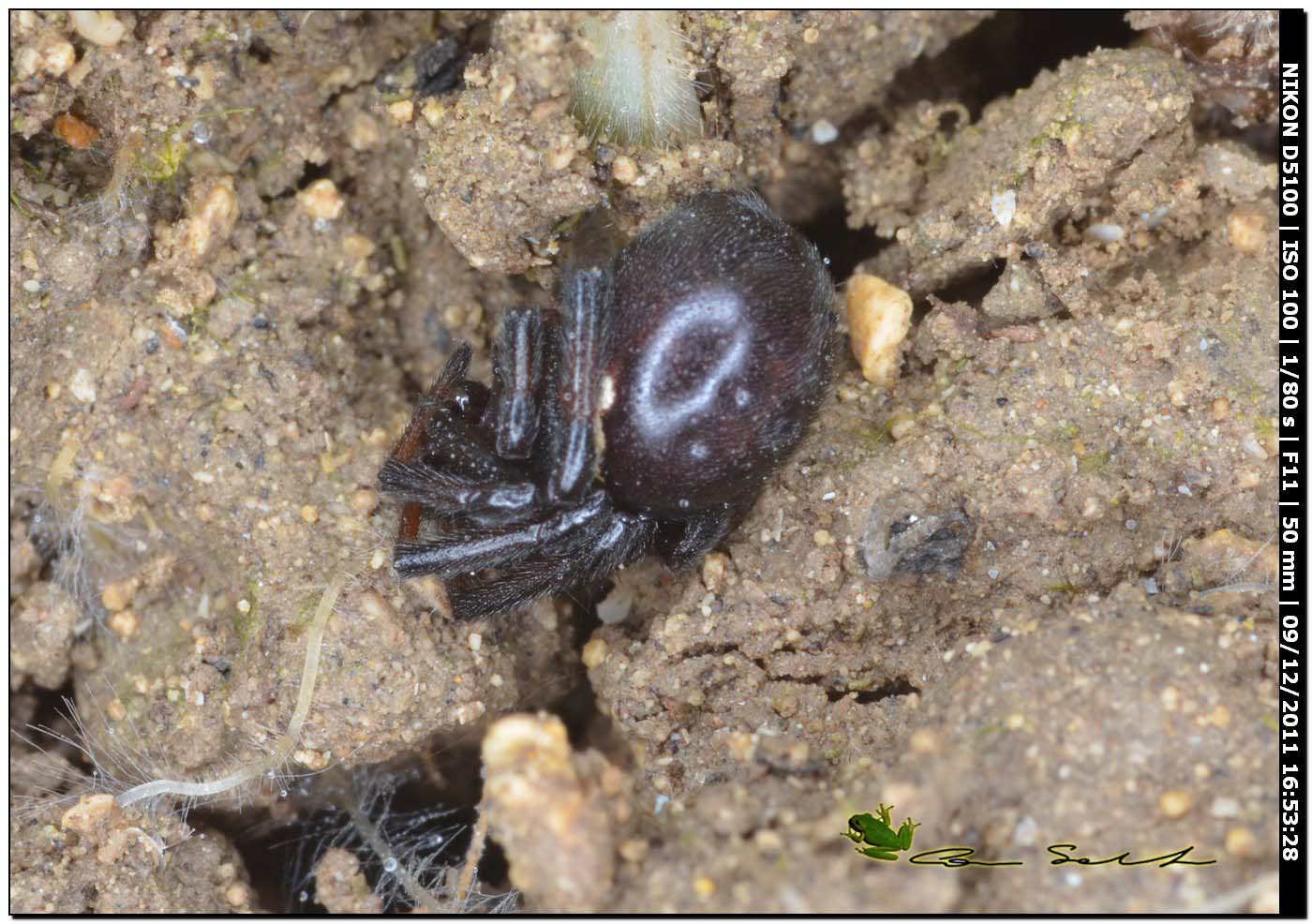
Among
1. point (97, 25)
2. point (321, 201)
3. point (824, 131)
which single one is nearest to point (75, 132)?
point (97, 25)

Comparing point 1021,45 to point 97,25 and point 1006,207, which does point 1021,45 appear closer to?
point 1006,207

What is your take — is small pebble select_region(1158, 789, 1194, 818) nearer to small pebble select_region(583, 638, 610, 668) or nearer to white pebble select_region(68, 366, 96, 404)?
small pebble select_region(583, 638, 610, 668)

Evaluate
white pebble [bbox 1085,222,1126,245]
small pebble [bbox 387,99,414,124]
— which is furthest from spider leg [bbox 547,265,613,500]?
white pebble [bbox 1085,222,1126,245]

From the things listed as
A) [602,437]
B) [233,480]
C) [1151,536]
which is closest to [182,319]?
[233,480]

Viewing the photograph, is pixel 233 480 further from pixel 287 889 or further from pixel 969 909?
pixel 969 909
